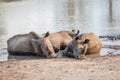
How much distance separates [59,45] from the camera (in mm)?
15172

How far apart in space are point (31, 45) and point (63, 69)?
394 cm

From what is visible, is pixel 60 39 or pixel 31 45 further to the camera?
pixel 60 39

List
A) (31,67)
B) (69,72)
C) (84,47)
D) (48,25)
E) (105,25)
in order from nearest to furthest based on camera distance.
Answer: (69,72) < (31,67) < (84,47) < (105,25) < (48,25)

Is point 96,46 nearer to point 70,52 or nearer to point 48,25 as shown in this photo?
point 70,52

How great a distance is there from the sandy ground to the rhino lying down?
0.97 meters

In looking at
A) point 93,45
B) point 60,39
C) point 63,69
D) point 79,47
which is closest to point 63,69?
point 63,69

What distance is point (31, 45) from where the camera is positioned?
49.3 feet

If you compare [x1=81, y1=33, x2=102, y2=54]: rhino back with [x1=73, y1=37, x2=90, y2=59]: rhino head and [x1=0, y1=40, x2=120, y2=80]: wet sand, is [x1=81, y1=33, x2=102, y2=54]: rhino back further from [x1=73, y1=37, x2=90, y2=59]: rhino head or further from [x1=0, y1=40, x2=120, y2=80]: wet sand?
[x1=0, y1=40, x2=120, y2=80]: wet sand

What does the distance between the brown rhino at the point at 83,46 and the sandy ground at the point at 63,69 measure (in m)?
0.74

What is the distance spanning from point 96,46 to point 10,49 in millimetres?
3214

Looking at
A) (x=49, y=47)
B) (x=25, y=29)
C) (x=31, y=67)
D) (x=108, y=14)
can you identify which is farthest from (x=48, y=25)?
(x=31, y=67)

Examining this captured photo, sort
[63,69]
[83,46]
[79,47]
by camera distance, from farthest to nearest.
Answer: [83,46] < [79,47] < [63,69]

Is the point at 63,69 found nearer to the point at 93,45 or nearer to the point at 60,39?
the point at 93,45

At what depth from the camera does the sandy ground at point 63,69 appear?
33.9 ft
